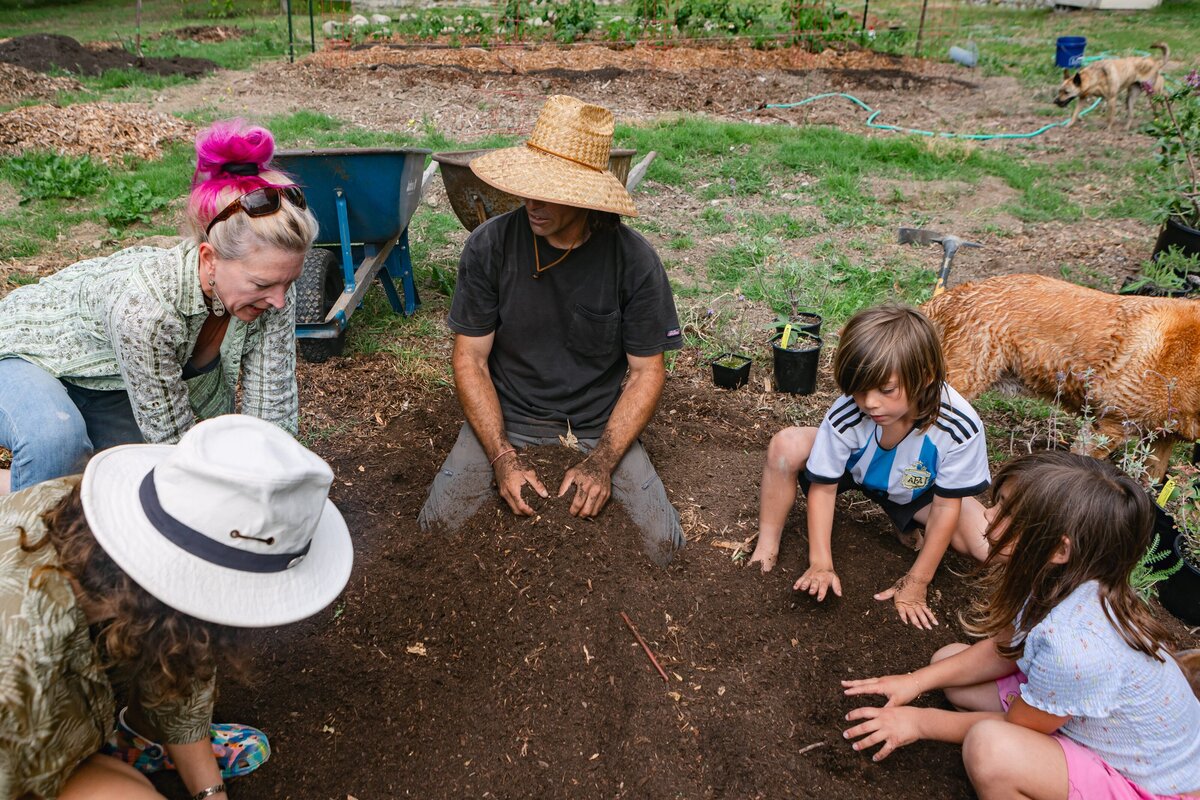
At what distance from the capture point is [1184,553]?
308 centimetres

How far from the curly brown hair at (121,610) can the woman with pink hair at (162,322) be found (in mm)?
925

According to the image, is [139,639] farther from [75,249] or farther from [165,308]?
[75,249]

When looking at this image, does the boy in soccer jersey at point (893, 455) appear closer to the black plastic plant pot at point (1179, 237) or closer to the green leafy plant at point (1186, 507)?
the green leafy plant at point (1186, 507)

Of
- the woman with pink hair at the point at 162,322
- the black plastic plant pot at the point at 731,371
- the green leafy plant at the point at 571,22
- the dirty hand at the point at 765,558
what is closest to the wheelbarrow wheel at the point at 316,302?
the woman with pink hair at the point at 162,322

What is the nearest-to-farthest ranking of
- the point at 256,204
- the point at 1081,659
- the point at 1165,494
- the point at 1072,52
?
the point at 1081,659 < the point at 256,204 < the point at 1165,494 < the point at 1072,52

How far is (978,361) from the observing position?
3891 millimetres

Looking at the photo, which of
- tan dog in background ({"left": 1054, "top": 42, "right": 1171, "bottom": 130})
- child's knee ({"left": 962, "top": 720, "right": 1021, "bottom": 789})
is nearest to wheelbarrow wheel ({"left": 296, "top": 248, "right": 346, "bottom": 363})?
child's knee ({"left": 962, "top": 720, "right": 1021, "bottom": 789})

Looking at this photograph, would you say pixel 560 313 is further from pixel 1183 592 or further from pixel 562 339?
pixel 1183 592

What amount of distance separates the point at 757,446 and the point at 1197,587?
5.59 ft

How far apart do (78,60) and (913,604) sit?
42.4 ft

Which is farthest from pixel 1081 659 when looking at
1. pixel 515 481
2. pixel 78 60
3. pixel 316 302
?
pixel 78 60

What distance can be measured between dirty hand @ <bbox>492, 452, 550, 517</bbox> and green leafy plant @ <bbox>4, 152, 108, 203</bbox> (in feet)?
18.9

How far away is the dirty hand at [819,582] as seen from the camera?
2680 mm

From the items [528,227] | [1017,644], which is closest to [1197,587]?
[1017,644]
